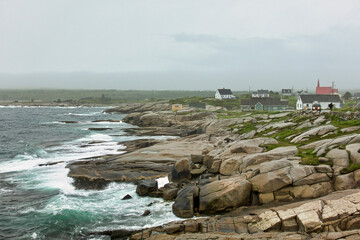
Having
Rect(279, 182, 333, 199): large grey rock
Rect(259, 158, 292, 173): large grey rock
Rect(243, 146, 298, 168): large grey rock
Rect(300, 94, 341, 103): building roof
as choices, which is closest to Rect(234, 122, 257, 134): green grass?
Rect(243, 146, 298, 168): large grey rock

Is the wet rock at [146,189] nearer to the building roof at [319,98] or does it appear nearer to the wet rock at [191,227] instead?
the wet rock at [191,227]

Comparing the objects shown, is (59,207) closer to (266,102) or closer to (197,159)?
(197,159)

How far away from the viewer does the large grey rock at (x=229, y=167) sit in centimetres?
2859

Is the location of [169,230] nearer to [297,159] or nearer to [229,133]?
[297,159]

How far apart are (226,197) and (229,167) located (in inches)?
282

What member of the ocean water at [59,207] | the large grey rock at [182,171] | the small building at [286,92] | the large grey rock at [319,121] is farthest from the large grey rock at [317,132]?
the small building at [286,92]

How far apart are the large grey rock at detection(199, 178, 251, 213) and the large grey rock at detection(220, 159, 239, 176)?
18.5ft

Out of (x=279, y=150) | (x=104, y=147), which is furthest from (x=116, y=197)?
(x=104, y=147)

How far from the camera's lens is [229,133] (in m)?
55.5

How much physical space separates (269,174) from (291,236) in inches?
267

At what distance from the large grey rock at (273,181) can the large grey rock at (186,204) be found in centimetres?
484

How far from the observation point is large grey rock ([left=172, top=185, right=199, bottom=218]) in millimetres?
21938

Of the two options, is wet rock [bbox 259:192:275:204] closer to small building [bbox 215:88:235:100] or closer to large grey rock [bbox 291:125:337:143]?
large grey rock [bbox 291:125:337:143]

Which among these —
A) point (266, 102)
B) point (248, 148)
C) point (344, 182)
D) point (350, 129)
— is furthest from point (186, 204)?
point (266, 102)
